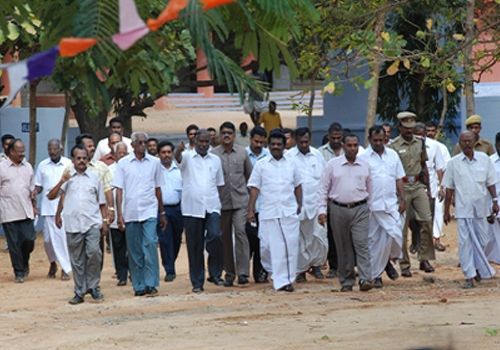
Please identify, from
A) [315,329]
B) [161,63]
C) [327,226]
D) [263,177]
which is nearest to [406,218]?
[327,226]

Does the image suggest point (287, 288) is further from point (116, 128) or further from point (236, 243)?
point (116, 128)

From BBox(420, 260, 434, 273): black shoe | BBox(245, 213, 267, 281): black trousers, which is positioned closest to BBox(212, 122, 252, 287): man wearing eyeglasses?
BBox(245, 213, 267, 281): black trousers

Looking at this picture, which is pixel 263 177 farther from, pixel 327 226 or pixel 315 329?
pixel 315 329

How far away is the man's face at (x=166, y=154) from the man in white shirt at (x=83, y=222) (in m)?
1.89

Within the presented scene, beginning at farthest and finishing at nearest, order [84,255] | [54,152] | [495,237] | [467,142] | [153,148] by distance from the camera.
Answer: [153,148] < [54,152] < [495,237] < [467,142] < [84,255]

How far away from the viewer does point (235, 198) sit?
589 inches

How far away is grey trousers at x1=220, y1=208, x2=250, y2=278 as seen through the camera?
15.0m

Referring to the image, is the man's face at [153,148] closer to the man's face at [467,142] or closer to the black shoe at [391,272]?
the black shoe at [391,272]

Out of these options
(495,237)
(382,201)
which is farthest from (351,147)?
(495,237)

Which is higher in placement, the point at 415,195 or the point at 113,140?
the point at 113,140

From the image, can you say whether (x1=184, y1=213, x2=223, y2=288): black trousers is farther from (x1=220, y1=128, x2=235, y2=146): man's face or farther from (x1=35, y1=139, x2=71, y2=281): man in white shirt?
(x1=35, y1=139, x2=71, y2=281): man in white shirt

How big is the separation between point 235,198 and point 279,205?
2.65 feet

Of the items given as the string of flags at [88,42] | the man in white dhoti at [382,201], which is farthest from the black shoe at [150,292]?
the string of flags at [88,42]

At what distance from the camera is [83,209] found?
13445 millimetres
